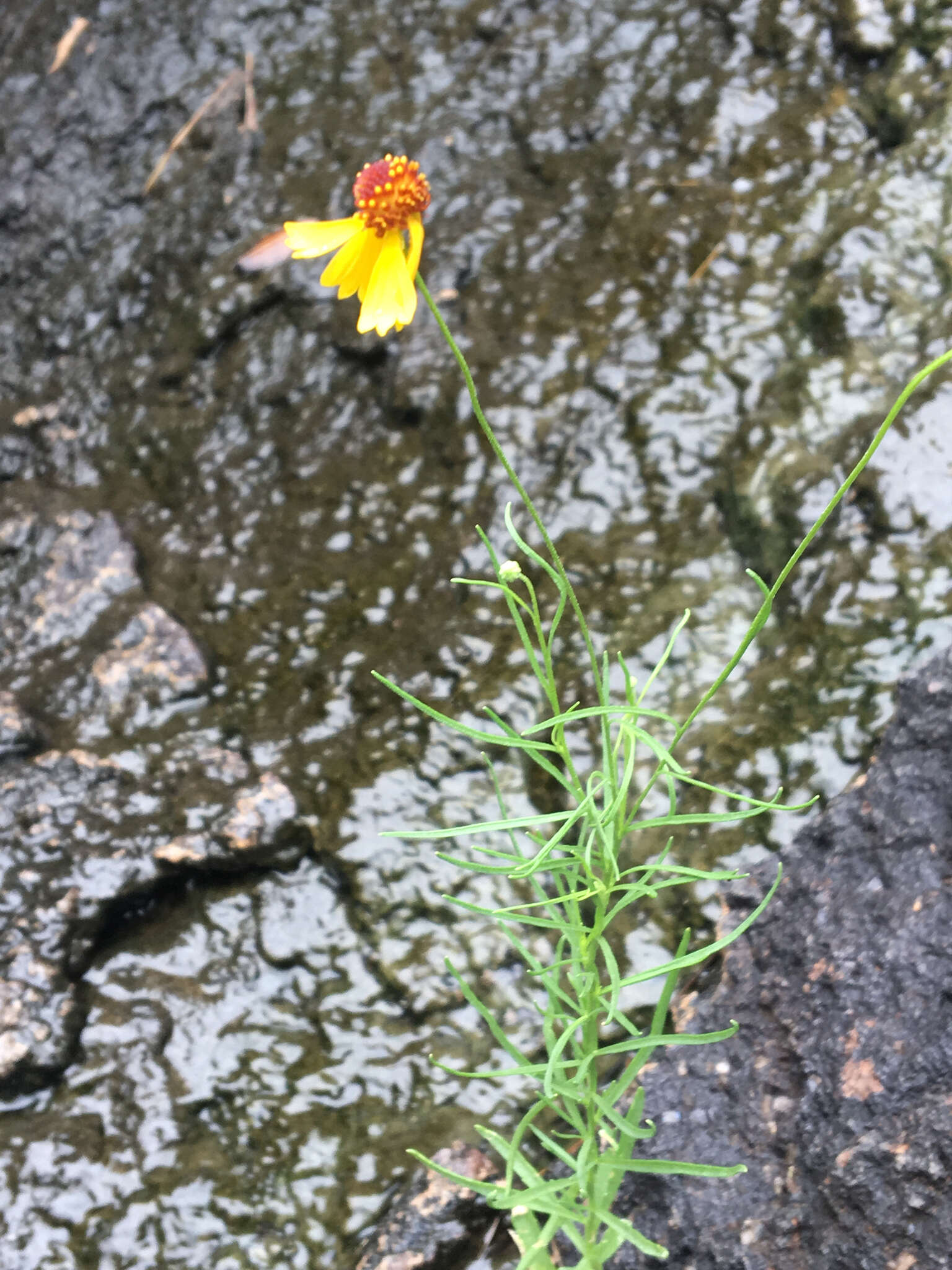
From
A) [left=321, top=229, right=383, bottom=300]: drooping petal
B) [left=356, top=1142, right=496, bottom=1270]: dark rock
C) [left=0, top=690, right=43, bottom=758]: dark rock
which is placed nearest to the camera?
[left=321, top=229, right=383, bottom=300]: drooping petal

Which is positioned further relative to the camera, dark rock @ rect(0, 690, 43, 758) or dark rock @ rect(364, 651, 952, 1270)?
dark rock @ rect(0, 690, 43, 758)

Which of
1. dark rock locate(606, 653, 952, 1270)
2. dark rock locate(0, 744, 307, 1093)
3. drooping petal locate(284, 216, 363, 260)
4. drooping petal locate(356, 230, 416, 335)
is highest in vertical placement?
drooping petal locate(284, 216, 363, 260)

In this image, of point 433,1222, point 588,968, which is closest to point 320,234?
point 588,968

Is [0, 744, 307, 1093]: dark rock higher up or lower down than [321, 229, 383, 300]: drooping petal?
lower down

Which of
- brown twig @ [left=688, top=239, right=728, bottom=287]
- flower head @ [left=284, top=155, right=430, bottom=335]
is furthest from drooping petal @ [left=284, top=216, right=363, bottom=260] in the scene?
brown twig @ [left=688, top=239, right=728, bottom=287]

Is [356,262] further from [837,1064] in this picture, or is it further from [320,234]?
[837,1064]

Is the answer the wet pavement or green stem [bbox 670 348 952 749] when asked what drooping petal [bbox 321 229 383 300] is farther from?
the wet pavement

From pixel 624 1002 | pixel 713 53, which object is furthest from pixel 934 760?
pixel 713 53

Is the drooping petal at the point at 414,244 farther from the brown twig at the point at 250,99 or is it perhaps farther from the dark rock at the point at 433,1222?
the brown twig at the point at 250,99

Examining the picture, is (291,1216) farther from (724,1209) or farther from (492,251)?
(492,251)

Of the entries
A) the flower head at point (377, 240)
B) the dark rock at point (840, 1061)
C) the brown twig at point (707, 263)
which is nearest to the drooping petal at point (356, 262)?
Result: the flower head at point (377, 240)

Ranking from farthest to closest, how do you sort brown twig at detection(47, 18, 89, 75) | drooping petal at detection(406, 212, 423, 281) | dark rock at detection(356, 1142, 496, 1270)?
1. brown twig at detection(47, 18, 89, 75)
2. dark rock at detection(356, 1142, 496, 1270)
3. drooping petal at detection(406, 212, 423, 281)
